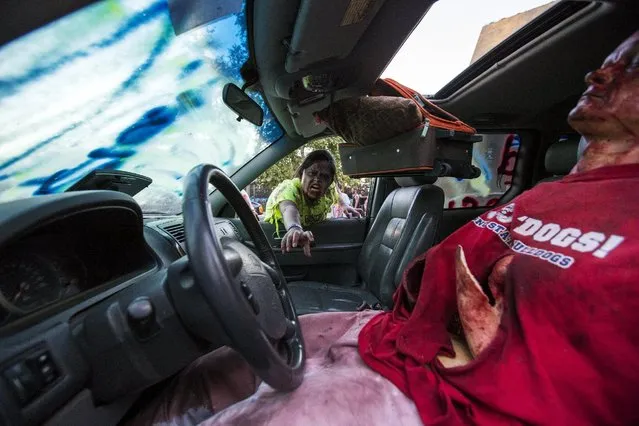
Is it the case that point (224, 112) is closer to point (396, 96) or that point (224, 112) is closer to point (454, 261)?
point (396, 96)

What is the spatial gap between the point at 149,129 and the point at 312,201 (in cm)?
118

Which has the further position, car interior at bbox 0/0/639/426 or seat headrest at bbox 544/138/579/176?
seat headrest at bbox 544/138/579/176

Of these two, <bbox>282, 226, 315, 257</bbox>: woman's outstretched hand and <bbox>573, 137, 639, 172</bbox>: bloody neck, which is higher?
<bbox>573, 137, 639, 172</bbox>: bloody neck

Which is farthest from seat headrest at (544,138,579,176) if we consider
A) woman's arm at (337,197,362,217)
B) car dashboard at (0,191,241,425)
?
car dashboard at (0,191,241,425)

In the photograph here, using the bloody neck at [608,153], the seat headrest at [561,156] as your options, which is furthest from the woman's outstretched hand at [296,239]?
the seat headrest at [561,156]

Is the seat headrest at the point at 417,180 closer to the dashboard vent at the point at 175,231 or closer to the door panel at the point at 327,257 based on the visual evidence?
the door panel at the point at 327,257

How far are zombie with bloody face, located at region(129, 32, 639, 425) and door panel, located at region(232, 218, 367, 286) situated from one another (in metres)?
1.56

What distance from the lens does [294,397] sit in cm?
72

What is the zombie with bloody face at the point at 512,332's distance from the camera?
0.63 m

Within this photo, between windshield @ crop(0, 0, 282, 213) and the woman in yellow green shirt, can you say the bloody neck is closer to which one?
windshield @ crop(0, 0, 282, 213)

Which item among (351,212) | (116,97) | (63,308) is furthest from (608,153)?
(351,212)

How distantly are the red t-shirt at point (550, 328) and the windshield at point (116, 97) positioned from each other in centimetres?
132

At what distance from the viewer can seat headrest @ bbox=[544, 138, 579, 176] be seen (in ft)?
8.38

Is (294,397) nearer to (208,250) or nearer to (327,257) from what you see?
(208,250)
